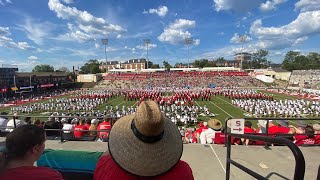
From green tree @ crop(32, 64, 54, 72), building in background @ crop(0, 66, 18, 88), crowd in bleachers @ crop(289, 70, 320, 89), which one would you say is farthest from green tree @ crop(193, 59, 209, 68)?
building in background @ crop(0, 66, 18, 88)

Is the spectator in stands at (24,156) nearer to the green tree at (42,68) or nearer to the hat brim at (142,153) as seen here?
the hat brim at (142,153)

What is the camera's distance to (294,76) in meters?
76.1

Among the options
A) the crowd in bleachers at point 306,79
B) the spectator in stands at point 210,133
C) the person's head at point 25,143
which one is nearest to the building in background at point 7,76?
the spectator in stands at point 210,133

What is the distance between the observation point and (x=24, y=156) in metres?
2.09

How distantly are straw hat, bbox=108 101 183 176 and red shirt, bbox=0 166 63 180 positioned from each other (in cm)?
66

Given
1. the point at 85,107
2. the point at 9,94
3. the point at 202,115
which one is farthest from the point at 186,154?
the point at 9,94

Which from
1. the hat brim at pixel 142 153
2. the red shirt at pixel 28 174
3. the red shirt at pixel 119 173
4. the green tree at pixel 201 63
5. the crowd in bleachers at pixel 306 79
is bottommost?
the crowd in bleachers at pixel 306 79

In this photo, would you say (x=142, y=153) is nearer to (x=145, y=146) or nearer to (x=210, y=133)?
(x=145, y=146)

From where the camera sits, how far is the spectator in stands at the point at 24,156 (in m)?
1.82

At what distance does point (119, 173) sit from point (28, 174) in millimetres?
727

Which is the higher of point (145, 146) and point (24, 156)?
point (145, 146)

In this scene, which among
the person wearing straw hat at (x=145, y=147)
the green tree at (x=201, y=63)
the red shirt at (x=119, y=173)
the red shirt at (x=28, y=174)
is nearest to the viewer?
the person wearing straw hat at (x=145, y=147)

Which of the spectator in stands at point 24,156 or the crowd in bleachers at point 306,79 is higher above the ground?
the spectator in stands at point 24,156

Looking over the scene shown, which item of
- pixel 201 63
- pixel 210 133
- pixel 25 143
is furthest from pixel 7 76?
pixel 201 63
